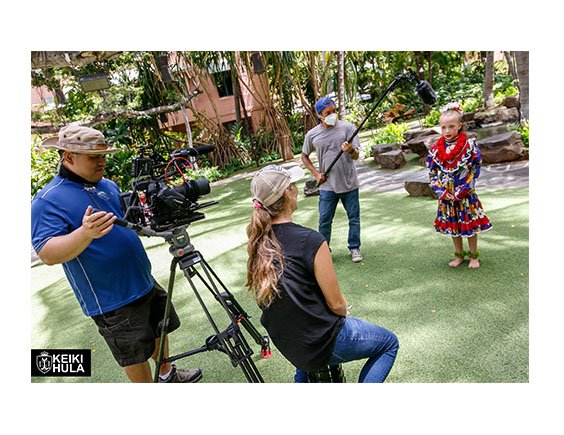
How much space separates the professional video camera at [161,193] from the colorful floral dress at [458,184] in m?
1.72

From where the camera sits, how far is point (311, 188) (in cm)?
562

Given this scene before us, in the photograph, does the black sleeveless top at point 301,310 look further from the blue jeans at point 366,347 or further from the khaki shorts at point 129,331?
the khaki shorts at point 129,331

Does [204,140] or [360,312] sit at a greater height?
[204,140]

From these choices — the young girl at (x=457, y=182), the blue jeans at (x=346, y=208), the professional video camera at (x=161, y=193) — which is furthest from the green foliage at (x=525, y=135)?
the professional video camera at (x=161, y=193)

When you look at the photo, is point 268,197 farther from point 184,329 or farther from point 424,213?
point 424,213

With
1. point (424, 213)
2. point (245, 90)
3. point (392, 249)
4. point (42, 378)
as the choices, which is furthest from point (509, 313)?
point (245, 90)

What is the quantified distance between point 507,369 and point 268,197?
139 centimetres

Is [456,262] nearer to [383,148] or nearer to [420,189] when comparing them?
[420,189]

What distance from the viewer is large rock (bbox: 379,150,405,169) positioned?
614 cm

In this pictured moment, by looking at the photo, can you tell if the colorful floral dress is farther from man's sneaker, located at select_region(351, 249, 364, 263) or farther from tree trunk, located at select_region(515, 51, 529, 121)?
tree trunk, located at select_region(515, 51, 529, 121)

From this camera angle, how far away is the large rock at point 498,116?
6777 mm

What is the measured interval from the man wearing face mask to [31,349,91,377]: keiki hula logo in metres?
1.95

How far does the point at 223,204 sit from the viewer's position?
19.7 feet

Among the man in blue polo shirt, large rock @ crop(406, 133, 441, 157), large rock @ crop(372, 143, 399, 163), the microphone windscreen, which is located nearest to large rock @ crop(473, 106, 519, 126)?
large rock @ crop(406, 133, 441, 157)
